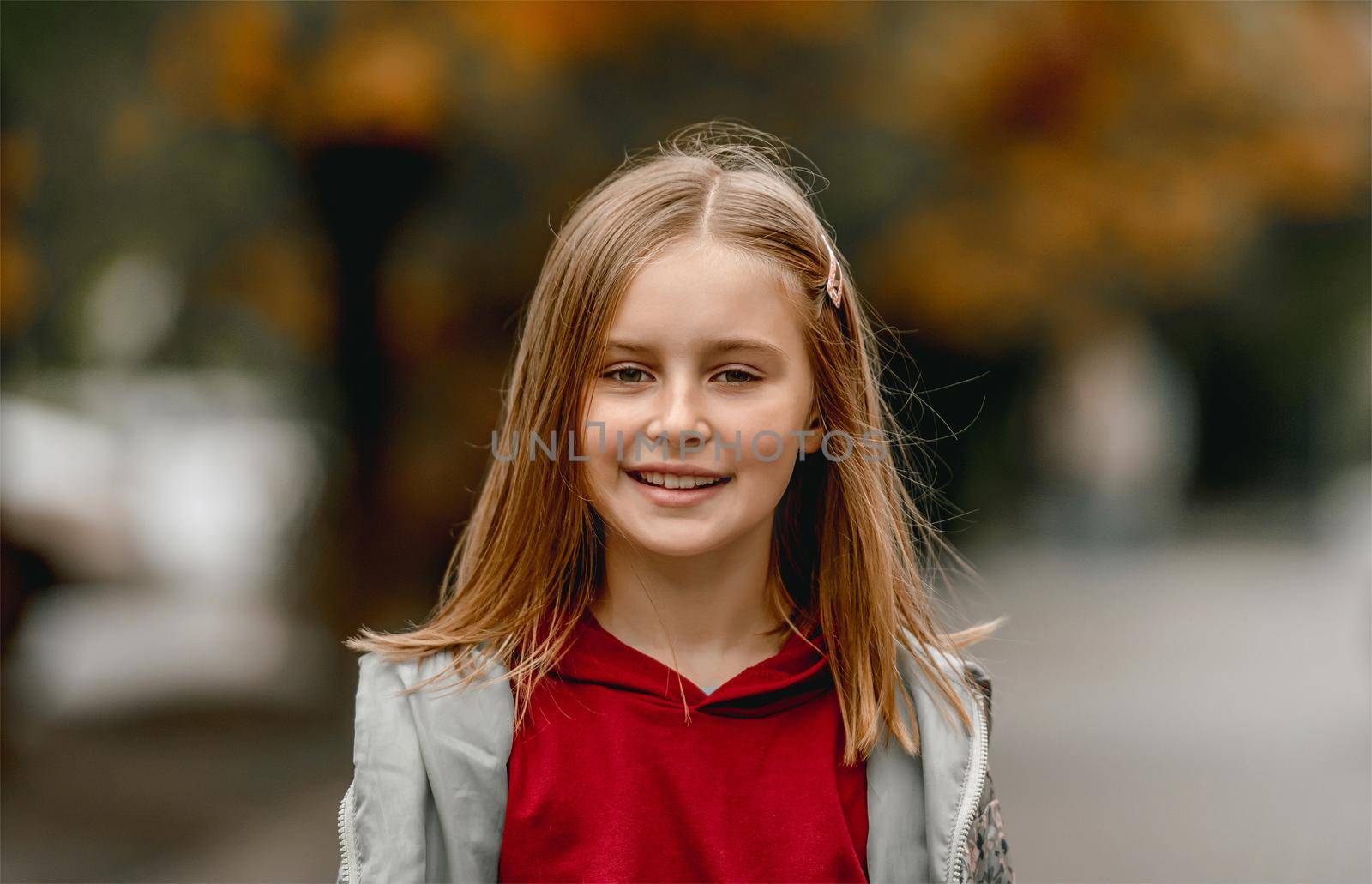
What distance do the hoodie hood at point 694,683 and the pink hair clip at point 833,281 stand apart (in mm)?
622

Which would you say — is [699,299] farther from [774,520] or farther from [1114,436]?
[1114,436]

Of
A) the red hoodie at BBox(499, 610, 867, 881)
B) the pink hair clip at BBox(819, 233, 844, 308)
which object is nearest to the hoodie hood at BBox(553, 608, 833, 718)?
the red hoodie at BBox(499, 610, 867, 881)

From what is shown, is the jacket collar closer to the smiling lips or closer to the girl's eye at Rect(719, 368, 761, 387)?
the smiling lips

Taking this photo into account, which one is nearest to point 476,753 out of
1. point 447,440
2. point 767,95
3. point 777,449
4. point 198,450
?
point 777,449

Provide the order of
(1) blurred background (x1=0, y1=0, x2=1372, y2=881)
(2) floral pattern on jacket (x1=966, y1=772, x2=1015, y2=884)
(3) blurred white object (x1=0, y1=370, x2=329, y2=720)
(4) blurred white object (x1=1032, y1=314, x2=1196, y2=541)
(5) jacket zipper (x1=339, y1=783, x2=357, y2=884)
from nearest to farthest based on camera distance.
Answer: (5) jacket zipper (x1=339, y1=783, x2=357, y2=884) → (2) floral pattern on jacket (x1=966, y1=772, x2=1015, y2=884) → (1) blurred background (x1=0, y1=0, x2=1372, y2=881) → (3) blurred white object (x1=0, y1=370, x2=329, y2=720) → (4) blurred white object (x1=1032, y1=314, x2=1196, y2=541)

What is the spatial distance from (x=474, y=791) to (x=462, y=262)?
5095mm

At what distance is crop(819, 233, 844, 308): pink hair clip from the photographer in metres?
2.42

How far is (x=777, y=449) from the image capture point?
227cm

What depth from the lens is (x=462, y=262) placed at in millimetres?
6961

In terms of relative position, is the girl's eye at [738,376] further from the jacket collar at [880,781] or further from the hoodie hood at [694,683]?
the jacket collar at [880,781]

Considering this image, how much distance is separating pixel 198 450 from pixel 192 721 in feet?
34.2

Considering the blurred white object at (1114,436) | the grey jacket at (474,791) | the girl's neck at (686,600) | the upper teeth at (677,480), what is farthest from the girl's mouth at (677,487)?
the blurred white object at (1114,436)

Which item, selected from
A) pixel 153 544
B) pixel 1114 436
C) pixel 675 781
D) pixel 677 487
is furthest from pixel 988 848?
pixel 1114 436

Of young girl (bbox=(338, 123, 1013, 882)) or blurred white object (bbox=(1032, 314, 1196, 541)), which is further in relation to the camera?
blurred white object (bbox=(1032, 314, 1196, 541))
